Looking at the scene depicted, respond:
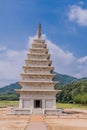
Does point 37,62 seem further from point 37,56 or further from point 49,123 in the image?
point 49,123

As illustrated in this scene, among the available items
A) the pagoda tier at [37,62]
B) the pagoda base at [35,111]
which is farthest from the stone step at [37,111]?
the pagoda tier at [37,62]

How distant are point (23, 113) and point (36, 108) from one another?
348 cm

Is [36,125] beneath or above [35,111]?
beneath

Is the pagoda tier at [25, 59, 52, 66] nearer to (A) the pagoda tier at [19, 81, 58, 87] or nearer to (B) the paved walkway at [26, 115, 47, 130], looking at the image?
(A) the pagoda tier at [19, 81, 58, 87]

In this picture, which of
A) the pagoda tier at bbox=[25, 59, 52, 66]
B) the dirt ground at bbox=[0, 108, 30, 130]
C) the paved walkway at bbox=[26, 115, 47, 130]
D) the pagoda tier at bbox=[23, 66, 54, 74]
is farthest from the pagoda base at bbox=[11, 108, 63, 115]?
the paved walkway at bbox=[26, 115, 47, 130]

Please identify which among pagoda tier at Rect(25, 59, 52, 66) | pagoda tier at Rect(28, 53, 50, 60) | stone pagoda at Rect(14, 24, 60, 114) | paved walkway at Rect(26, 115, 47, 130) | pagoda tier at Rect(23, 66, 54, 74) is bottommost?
paved walkway at Rect(26, 115, 47, 130)

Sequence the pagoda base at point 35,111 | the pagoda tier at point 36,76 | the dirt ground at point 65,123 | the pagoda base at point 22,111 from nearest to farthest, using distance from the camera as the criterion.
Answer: the dirt ground at point 65,123 → the pagoda base at point 35,111 → the pagoda base at point 22,111 → the pagoda tier at point 36,76

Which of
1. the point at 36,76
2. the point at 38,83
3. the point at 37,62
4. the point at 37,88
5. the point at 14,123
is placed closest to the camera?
the point at 14,123

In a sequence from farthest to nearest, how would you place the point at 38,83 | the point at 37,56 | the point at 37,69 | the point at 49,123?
the point at 37,56 < the point at 37,69 < the point at 38,83 < the point at 49,123

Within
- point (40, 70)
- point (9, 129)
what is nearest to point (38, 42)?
point (40, 70)

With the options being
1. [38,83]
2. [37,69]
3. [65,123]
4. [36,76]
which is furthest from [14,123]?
[37,69]

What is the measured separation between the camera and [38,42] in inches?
2520

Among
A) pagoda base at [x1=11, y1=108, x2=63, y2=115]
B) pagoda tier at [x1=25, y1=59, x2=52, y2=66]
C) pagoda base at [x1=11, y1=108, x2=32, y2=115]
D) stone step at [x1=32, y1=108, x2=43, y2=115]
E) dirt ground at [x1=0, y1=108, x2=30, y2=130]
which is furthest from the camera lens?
pagoda tier at [x1=25, y1=59, x2=52, y2=66]

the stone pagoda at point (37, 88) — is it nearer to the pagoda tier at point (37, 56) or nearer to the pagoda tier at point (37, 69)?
the pagoda tier at point (37, 69)
